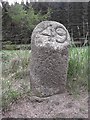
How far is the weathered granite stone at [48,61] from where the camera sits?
446 cm

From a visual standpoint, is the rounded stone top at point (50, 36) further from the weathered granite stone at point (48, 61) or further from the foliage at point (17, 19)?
the foliage at point (17, 19)

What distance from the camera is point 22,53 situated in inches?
252

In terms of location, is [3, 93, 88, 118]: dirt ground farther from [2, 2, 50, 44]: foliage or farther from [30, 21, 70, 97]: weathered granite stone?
[2, 2, 50, 44]: foliage

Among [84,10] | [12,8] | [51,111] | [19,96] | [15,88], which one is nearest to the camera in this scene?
[51,111]

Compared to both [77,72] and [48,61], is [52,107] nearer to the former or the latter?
[48,61]

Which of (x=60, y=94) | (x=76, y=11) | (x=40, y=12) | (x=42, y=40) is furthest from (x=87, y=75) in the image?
(x=40, y=12)

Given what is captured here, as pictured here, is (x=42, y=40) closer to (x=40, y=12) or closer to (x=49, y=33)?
(x=49, y=33)

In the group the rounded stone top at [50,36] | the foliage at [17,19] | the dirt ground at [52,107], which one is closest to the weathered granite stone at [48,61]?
the rounded stone top at [50,36]

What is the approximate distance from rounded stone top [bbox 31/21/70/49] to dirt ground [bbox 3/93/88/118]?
2.34 feet

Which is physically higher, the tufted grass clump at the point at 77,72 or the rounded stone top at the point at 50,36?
the rounded stone top at the point at 50,36

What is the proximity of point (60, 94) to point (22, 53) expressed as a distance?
1.98m

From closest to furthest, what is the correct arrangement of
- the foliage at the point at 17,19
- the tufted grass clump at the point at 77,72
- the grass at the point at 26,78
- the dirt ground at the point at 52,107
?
the dirt ground at the point at 52,107 < the grass at the point at 26,78 < the tufted grass clump at the point at 77,72 < the foliage at the point at 17,19

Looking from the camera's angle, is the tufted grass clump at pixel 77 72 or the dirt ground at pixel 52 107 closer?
the dirt ground at pixel 52 107

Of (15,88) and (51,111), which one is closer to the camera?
(51,111)
